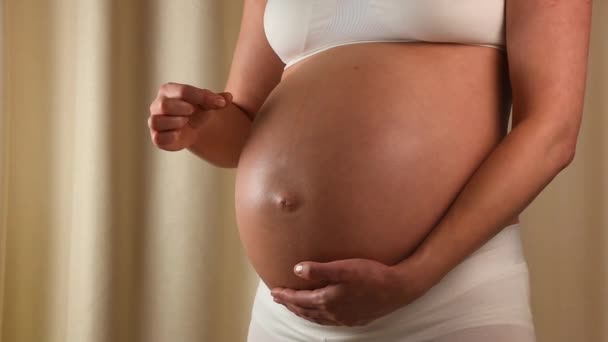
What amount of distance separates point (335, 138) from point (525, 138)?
0.20 meters

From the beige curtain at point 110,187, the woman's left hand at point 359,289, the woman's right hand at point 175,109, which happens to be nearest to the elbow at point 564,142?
the woman's left hand at point 359,289

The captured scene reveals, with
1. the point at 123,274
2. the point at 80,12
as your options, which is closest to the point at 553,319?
the point at 123,274

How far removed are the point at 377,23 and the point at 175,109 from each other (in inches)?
10.4

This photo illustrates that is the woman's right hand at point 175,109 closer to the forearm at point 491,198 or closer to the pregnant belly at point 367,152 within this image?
the pregnant belly at point 367,152

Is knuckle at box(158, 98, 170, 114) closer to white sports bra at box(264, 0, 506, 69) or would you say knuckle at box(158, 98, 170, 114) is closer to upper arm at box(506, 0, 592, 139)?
white sports bra at box(264, 0, 506, 69)

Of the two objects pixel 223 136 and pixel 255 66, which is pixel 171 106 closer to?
pixel 223 136

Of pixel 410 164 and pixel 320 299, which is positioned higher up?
pixel 410 164

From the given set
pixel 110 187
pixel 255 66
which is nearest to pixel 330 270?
pixel 255 66

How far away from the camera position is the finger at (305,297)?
2.34ft

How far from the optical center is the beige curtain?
133cm

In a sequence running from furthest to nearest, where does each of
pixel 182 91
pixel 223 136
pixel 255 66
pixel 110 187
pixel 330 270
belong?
pixel 110 187, pixel 255 66, pixel 223 136, pixel 182 91, pixel 330 270

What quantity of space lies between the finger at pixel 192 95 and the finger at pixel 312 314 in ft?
0.84

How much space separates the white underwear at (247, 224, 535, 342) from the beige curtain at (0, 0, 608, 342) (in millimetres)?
612

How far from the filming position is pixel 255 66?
1.05m
